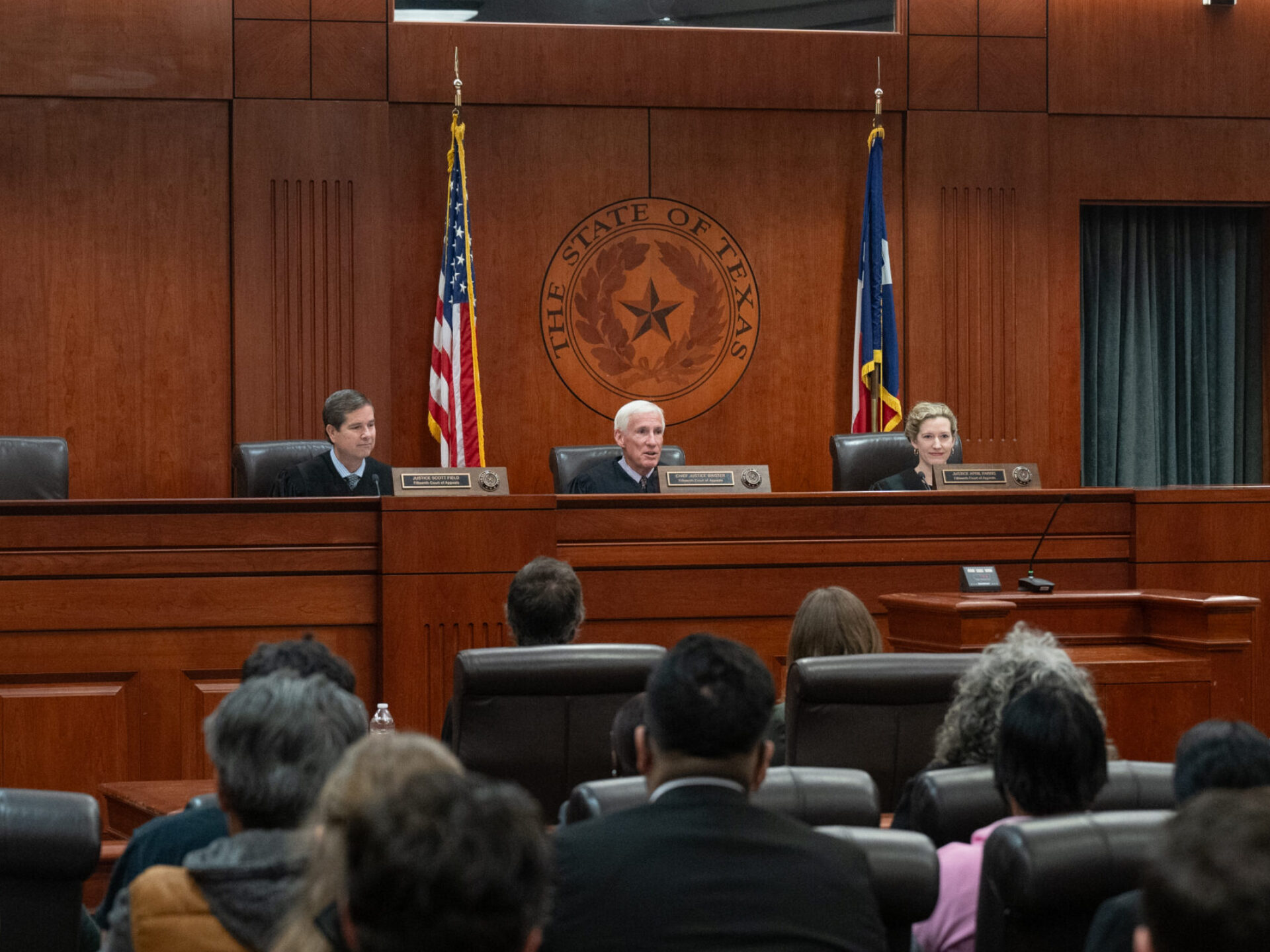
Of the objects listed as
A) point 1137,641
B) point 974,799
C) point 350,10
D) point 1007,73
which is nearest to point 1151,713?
point 1137,641

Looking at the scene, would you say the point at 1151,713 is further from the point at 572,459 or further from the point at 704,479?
the point at 572,459

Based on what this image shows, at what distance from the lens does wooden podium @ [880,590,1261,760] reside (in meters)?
4.12

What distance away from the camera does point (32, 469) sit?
5.68 m

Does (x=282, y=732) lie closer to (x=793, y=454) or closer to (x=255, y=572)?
(x=255, y=572)

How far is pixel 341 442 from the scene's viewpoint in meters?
6.09

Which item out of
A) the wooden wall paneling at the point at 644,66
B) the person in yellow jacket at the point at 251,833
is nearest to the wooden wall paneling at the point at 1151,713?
the person in yellow jacket at the point at 251,833

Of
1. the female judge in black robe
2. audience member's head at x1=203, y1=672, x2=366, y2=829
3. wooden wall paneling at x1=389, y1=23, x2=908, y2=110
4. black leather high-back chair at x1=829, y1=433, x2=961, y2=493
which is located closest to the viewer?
audience member's head at x1=203, y1=672, x2=366, y2=829

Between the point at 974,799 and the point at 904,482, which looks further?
the point at 904,482

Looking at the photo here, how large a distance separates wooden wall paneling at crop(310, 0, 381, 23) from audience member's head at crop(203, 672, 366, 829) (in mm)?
6035

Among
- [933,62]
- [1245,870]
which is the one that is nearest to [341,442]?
[933,62]

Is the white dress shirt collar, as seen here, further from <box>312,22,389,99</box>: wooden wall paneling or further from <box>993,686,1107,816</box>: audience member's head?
<box>993,686,1107,816</box>: audience member's head

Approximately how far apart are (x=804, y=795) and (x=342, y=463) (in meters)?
4.24

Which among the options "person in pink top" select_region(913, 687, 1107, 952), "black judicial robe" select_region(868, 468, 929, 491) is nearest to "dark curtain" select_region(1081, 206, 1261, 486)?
"black judicial robe" select_region(868, 468, 929, 491)

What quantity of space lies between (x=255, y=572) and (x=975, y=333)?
4315mm
